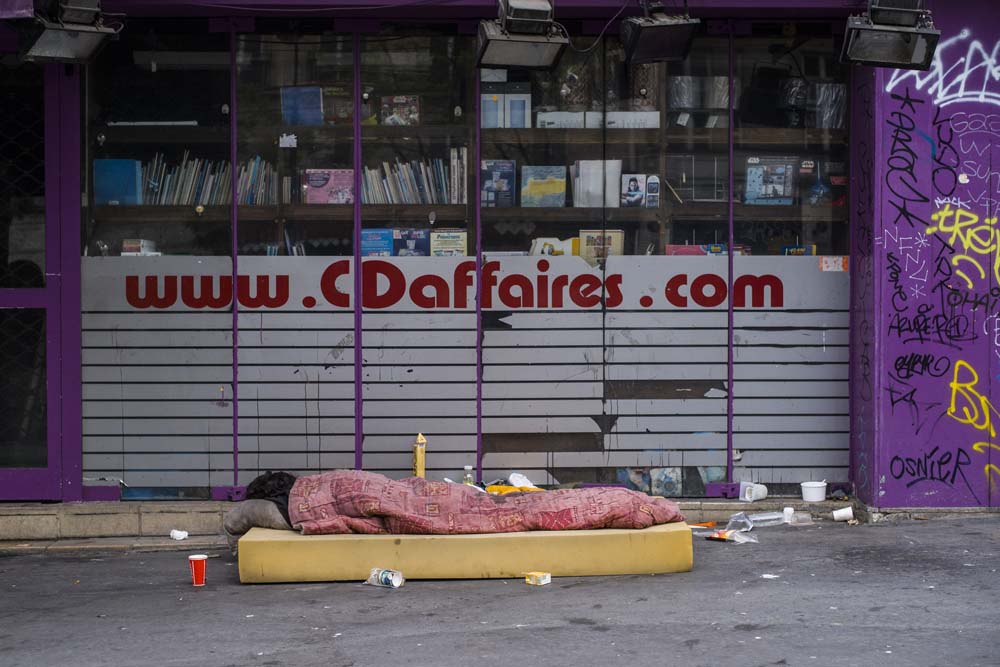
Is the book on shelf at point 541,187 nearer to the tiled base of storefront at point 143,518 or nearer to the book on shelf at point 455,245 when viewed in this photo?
the book on shelf at point 455,245

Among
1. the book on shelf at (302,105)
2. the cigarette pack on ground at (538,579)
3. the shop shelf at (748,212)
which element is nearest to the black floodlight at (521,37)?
the book on shelf at (302,105)

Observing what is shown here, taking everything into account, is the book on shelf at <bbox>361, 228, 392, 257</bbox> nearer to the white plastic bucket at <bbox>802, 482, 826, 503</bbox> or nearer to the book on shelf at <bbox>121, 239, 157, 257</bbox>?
the book on shelf at <bbox>121, 239, 157, 257</bbox>

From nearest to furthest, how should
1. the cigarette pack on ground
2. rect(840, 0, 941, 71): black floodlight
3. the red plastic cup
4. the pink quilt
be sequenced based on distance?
the cigarette pack on ground
the red plastic cup
the pink quilt
rect(840, 0, 941, 71): black floodlight

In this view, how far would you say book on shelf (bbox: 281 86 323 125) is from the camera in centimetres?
992

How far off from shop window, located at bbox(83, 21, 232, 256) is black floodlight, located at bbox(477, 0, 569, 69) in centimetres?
230

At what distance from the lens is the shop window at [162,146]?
988 cm

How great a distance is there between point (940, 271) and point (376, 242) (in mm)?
4413

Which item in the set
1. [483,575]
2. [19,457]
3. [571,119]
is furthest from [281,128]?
[483,575]

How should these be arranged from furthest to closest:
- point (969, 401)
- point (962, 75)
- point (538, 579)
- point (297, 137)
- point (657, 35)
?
point (297, 137) → point (969, 401) → point (962, 75) → point (657, 35) → point (538, 579)

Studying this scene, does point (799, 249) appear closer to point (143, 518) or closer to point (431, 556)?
point (431, 556)

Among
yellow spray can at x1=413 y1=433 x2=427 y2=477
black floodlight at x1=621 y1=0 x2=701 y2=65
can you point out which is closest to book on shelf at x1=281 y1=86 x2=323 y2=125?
black floodlight at x1=621 y1=0 x2=701 y2=65

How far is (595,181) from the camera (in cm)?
1004

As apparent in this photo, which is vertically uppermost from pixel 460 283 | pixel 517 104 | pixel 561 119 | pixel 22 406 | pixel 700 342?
pixel 517 104

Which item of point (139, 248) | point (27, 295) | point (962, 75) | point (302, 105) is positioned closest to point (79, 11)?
point (302, 105)
